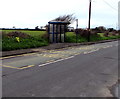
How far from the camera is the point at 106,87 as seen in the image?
6691 millimetres

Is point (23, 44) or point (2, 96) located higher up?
point (23, 44)

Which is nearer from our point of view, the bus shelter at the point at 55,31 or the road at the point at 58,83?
the road at the point at 58,83

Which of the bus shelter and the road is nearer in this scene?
the road

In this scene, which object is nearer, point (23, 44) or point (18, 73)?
point (18, 73)

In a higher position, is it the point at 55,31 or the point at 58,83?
the point at 55,31

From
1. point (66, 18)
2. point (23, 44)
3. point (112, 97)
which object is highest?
point (66, 18)

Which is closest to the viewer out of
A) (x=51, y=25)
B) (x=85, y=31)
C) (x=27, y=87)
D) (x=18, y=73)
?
(x=27, y=87)

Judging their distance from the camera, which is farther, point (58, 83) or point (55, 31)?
point (55, 31)

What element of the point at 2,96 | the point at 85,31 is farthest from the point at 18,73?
the point at 85,31

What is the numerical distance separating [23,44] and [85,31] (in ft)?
66.5

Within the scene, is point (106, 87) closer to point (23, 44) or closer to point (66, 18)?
point (23, 44)

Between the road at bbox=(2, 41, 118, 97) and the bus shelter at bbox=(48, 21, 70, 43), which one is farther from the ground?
the bus shelter at bbox=(48, 21, 70, 43)

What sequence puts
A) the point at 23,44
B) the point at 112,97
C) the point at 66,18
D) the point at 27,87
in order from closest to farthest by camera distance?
the point at 112,97, the point at 27,87, the point at 23,44, the point at 66,18

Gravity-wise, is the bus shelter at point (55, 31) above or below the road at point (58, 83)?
above
